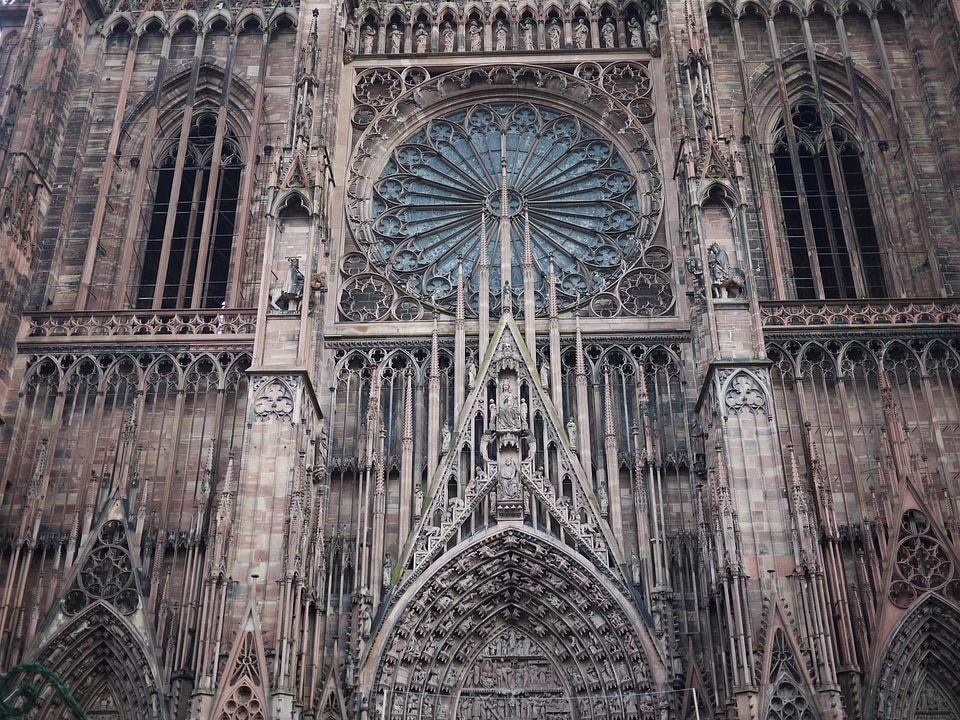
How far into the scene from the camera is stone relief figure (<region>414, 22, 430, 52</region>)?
24891mm

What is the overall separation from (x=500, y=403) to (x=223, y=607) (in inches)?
234

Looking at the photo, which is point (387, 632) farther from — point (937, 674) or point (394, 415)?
point (937, 674)

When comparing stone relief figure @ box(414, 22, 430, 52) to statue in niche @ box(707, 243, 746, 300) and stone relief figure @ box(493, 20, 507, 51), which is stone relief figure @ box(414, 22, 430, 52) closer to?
stone relief figure @ box(493, 20, 507, 51)

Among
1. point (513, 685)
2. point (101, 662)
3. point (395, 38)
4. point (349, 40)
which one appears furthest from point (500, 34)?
point (101, 662)

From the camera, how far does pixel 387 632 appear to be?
1791cm

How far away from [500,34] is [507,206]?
475cm

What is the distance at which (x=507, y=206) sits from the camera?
22.6 metres

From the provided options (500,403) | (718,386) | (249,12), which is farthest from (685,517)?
(249,12)

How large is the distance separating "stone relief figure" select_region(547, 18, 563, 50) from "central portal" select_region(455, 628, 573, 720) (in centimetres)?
1290

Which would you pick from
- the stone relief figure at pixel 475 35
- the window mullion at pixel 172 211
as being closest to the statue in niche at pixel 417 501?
the window mullion at pixel 172 211

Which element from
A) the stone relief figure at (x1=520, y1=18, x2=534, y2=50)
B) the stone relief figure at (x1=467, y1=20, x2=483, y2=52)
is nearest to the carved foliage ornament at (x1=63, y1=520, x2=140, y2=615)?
the stone relief figure at (x1=467, y1=20, x2=483, y2=52)

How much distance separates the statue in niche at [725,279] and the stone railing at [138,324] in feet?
27.6

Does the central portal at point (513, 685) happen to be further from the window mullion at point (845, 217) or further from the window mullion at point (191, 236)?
the window mullion at point (845, 217)

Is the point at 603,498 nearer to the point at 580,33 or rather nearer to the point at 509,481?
the point at 509,481
